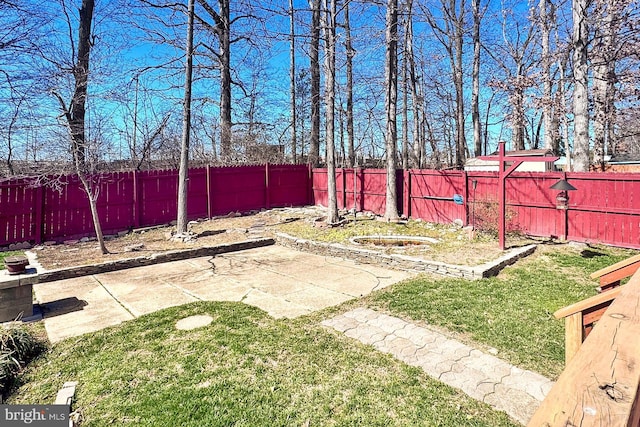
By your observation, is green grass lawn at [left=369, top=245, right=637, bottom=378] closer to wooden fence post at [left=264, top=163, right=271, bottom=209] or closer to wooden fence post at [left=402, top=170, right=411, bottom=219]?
wooden fence post at [left=402, top=170, right=411, bottom=219]

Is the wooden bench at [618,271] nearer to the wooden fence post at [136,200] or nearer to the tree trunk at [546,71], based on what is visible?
the tree trunk at [546,71]

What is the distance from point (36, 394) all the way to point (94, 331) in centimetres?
113

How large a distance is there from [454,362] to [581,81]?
800 centimetres

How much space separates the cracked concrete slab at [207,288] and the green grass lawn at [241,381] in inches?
26.8

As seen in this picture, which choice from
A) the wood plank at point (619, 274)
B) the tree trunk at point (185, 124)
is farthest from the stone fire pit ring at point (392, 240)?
the wood plank at point (619, 274)

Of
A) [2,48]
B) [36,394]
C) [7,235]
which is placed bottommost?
[36,394]

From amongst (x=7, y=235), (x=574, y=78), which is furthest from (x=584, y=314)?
(x=7, y=235)

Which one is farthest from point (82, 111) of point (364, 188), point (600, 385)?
point (600, 385)

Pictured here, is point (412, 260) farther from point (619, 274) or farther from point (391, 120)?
point (391, 120)

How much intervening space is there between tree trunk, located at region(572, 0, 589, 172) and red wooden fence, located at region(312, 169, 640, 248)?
4.52 feet

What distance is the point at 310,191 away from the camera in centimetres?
1434

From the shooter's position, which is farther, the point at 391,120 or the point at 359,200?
the point at 359,200

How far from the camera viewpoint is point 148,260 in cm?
680

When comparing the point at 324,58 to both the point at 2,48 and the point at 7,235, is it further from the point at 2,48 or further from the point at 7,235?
the point at 7,235
